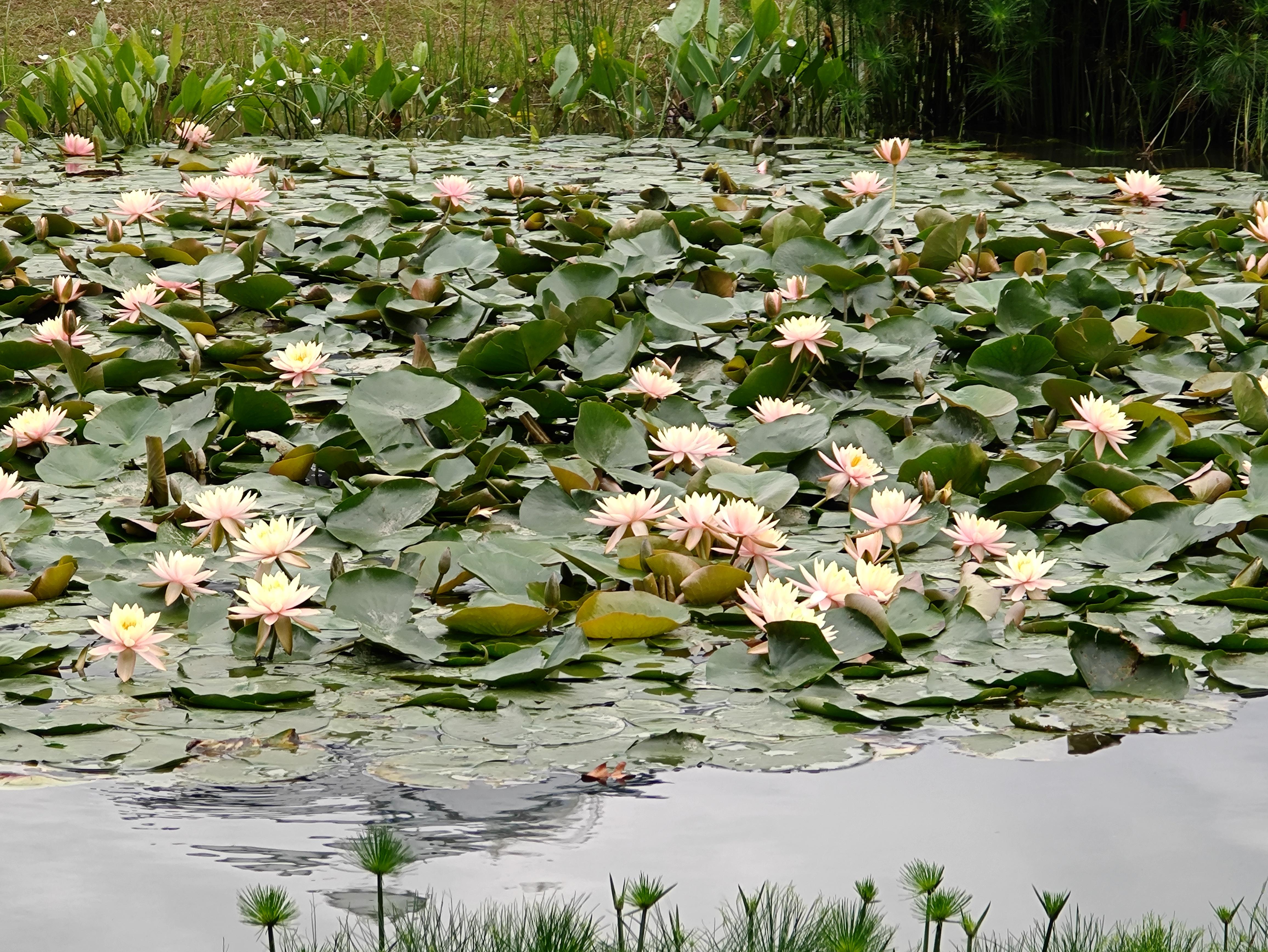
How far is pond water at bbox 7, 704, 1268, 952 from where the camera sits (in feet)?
4.46

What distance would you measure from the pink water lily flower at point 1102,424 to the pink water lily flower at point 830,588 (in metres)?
0.76

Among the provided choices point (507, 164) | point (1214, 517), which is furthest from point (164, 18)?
point (1214, 517)

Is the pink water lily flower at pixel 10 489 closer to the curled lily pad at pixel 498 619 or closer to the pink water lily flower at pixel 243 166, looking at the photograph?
the curled lily pad at pixel 498 619

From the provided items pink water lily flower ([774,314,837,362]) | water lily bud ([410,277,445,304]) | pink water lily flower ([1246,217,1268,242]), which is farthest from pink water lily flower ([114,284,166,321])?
pink water lily flower ([1246,217,1268,242])

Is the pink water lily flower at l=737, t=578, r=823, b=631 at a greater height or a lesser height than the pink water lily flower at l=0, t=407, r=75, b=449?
lesser

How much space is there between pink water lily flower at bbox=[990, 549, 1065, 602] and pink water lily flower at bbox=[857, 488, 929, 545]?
0.15 meters

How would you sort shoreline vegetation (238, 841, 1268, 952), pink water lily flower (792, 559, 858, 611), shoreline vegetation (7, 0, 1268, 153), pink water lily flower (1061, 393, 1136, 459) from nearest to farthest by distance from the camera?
shoreline vegetation (238, 841, 1268, 952) → pink water lily flower (792, 559, 858, 611) → pink water lily flower (1061, 393, 1136, 459) → shoreline vegetation (7, 0, 1268, 153)

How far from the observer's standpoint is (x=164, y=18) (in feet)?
33.3

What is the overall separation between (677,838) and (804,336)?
1474 millimetres

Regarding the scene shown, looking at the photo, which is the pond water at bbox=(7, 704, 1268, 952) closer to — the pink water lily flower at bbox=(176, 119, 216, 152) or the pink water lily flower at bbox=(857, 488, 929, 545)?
the pink water lily flower at bbox=(857, 488, 929, 545)

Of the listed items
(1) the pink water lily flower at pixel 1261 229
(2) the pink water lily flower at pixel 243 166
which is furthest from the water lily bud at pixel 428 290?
(1) the pink water lily flower at pixel 1261 229

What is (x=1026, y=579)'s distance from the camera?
1945 mm

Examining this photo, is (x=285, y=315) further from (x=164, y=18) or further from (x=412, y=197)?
(x=164, y=18)

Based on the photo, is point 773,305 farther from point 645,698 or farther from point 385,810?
point 385,810
